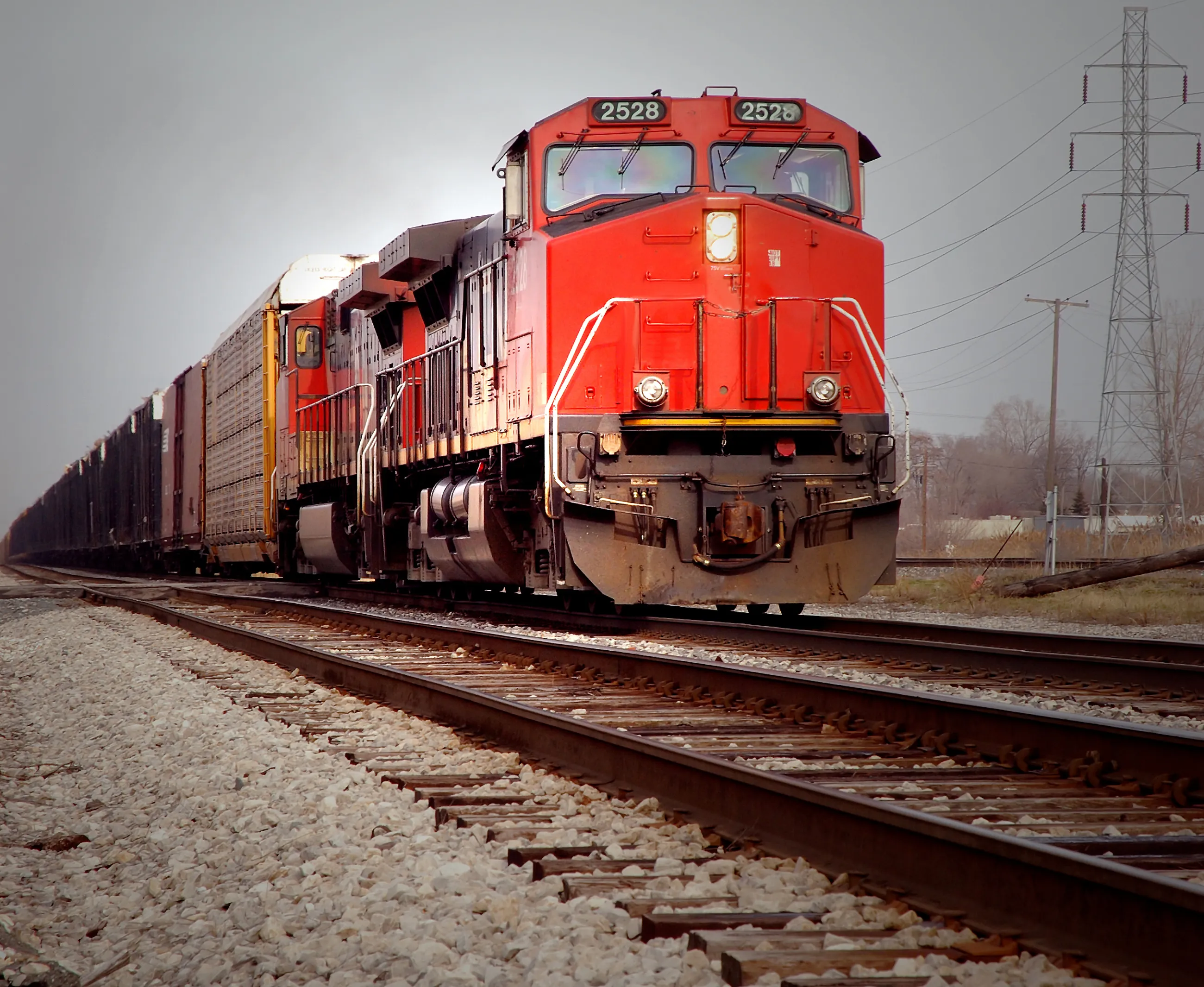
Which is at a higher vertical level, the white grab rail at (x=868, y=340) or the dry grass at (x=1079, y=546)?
the white grab rail at (x=868, y=340)

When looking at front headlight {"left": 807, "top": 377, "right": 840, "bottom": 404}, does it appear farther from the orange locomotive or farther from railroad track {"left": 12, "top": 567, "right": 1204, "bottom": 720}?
railroad track {"left": 12, "top": 567, "right": 1204, "bottom": 720}

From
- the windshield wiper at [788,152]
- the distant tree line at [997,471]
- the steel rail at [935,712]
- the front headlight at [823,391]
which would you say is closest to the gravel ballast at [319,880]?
the steel rail at [935,712]

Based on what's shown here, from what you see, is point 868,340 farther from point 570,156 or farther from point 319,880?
point 319,880

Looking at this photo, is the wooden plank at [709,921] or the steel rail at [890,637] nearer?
the wooden plank at [709,921]

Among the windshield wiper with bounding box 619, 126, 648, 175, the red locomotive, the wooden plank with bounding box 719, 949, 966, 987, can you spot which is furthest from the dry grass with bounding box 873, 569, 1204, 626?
the wooden plank with bounding box 719, 949, 966, 987

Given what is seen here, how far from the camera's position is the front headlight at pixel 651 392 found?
8.99 m

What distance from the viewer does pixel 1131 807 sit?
11.0 ft

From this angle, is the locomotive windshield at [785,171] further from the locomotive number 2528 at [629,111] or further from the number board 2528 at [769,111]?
the locomotive number 2528 at [629,111]

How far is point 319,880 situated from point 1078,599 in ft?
36.4

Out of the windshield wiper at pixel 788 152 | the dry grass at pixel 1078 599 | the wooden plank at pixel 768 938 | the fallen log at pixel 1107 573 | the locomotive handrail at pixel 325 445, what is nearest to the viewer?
the wooden plank at pixel 768 938

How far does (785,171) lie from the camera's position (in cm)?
971

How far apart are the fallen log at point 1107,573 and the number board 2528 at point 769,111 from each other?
505 centimetres

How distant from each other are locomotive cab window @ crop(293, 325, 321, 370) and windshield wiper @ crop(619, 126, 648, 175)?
797cm

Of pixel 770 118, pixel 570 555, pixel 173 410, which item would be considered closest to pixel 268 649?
pixel 570 555
